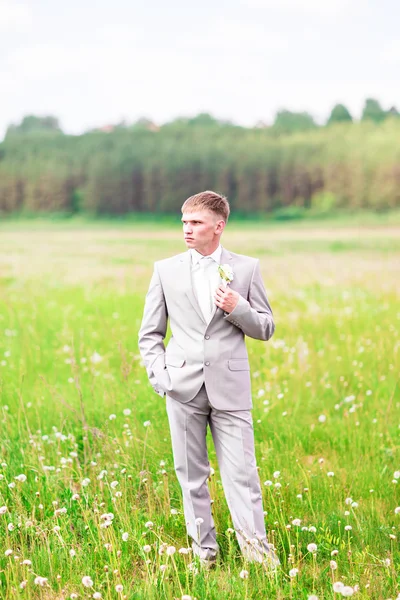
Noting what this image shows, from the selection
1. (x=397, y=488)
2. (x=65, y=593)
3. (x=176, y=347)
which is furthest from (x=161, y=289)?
(x=397, y=488)

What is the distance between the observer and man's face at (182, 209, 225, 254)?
11.3 feet

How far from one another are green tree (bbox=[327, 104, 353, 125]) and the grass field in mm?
18796

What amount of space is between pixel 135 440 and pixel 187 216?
6.55 ft

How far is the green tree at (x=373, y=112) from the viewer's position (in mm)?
28078

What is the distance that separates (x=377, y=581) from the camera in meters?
3.36

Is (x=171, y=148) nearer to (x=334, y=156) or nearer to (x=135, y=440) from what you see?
(x=334, y=156)

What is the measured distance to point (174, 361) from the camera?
3531 millimetres

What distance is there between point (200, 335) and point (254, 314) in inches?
11.5

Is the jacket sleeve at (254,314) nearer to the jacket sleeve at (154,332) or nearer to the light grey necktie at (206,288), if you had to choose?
the light grey necktie at (206,288)

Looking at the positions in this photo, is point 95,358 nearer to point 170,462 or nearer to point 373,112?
point 170,462

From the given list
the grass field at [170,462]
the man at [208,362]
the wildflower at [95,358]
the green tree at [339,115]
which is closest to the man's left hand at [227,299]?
the man at [208,362]

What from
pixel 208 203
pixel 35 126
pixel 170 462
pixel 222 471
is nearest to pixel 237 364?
pixel 222 471

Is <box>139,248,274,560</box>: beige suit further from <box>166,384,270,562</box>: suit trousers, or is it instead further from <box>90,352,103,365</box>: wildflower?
<box>90,352,103,365</box>: wildflower

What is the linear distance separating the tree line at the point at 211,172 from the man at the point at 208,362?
2165cm
